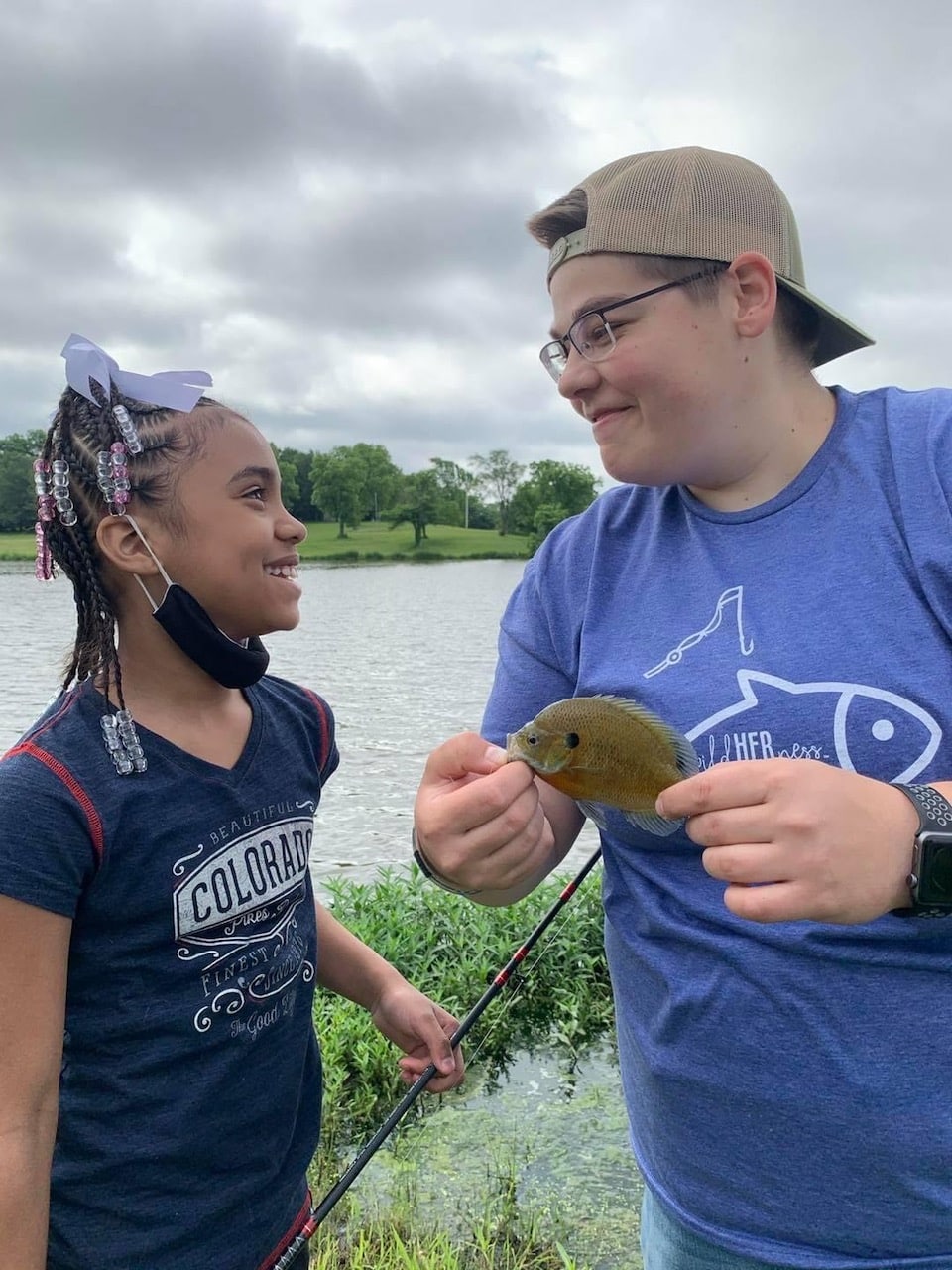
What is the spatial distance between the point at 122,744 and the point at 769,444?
136 cm

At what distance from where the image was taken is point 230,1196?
188 cm

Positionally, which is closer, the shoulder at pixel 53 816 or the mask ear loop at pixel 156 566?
the shoulder at pixel 53 816

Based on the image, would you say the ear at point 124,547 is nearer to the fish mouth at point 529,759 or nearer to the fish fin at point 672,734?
the fish mouth at point 529,759

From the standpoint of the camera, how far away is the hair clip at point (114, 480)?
2.04 m

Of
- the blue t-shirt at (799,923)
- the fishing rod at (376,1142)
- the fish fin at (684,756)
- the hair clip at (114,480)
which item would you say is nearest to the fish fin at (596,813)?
the blue t-shirt at (799,923)

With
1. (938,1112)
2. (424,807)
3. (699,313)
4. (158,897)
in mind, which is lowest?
(938,1112)

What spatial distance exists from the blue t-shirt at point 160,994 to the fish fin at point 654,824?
86 cm

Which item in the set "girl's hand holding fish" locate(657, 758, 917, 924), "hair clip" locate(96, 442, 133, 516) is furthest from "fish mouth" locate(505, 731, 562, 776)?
"hair clip" locate(96, 442, 133, 516)

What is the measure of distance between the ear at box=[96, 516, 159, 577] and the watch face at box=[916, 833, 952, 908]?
5.23 ft

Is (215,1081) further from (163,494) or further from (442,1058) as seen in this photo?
(163,494)

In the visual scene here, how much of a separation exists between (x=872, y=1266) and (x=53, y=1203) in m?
1.44

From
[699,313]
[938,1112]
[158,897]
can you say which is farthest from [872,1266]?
[699,313]

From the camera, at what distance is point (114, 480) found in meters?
2.05

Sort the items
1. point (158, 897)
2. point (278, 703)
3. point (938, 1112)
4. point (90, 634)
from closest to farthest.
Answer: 1. point (938, 1112)
2. point (158, 897)
3. point (90, 634)
4. point (278, 703)
